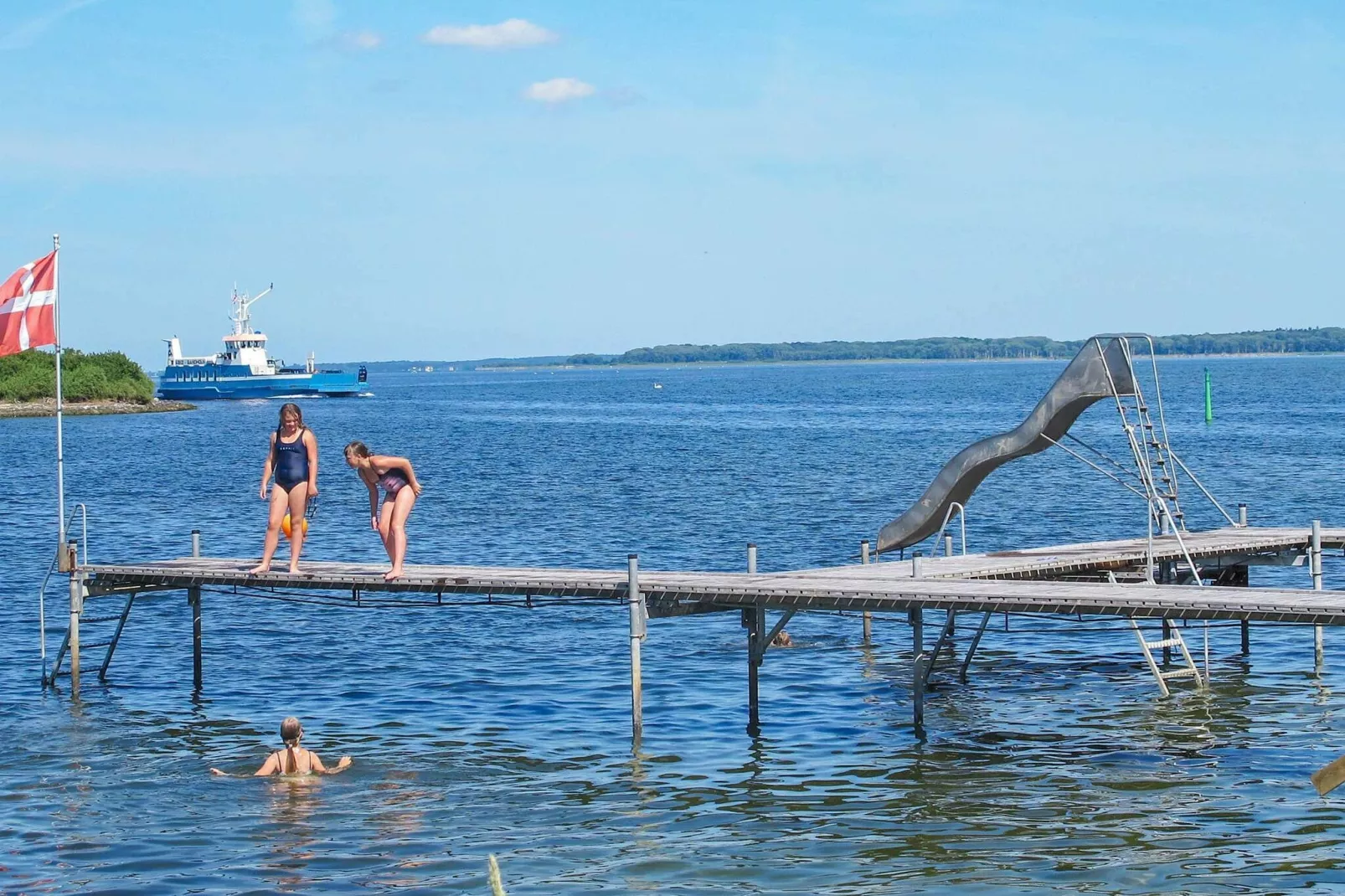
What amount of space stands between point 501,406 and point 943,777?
466 feet

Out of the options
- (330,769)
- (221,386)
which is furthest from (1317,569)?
(221,386)

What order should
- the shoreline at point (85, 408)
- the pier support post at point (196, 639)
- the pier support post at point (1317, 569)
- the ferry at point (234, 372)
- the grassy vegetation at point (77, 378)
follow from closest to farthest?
the pier support post at point (1317, 569)
the pier support post at point (196, 639)
the shoreline at point (85, 408)
the grassy vegetation at point (77, 378)
the ferry at point (234, 372)

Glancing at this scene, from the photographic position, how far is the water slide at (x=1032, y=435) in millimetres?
22203

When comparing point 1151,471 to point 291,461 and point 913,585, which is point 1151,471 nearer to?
point 913,585

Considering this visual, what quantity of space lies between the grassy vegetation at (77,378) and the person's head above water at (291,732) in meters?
108

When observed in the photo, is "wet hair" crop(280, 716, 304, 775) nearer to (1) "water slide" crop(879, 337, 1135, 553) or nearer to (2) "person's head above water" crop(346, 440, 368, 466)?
(2) "person's head above water" crop(346, 440, 368, 466)

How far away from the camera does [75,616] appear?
22.5 meters

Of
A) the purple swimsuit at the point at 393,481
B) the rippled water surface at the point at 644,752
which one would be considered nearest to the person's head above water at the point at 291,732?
the rippled water surface at the point at 644,752

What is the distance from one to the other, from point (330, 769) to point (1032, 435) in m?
11.1

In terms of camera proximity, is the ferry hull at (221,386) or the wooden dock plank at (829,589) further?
the ferry hull at (221,386)

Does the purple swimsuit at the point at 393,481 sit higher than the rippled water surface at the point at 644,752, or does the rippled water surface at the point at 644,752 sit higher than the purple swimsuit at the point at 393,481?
the purple swimsuit at the point at 393,481

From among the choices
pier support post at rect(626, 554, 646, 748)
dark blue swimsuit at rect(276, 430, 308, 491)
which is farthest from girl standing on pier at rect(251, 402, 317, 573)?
pier support post at rect(626, 554, 646, 748)

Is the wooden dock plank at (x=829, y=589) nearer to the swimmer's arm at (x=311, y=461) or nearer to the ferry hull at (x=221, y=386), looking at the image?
the swimmer's arm at (x=311, y=461)

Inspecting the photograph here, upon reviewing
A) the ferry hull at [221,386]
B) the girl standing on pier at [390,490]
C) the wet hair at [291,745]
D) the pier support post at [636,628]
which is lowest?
the wet hair at [291,745]
